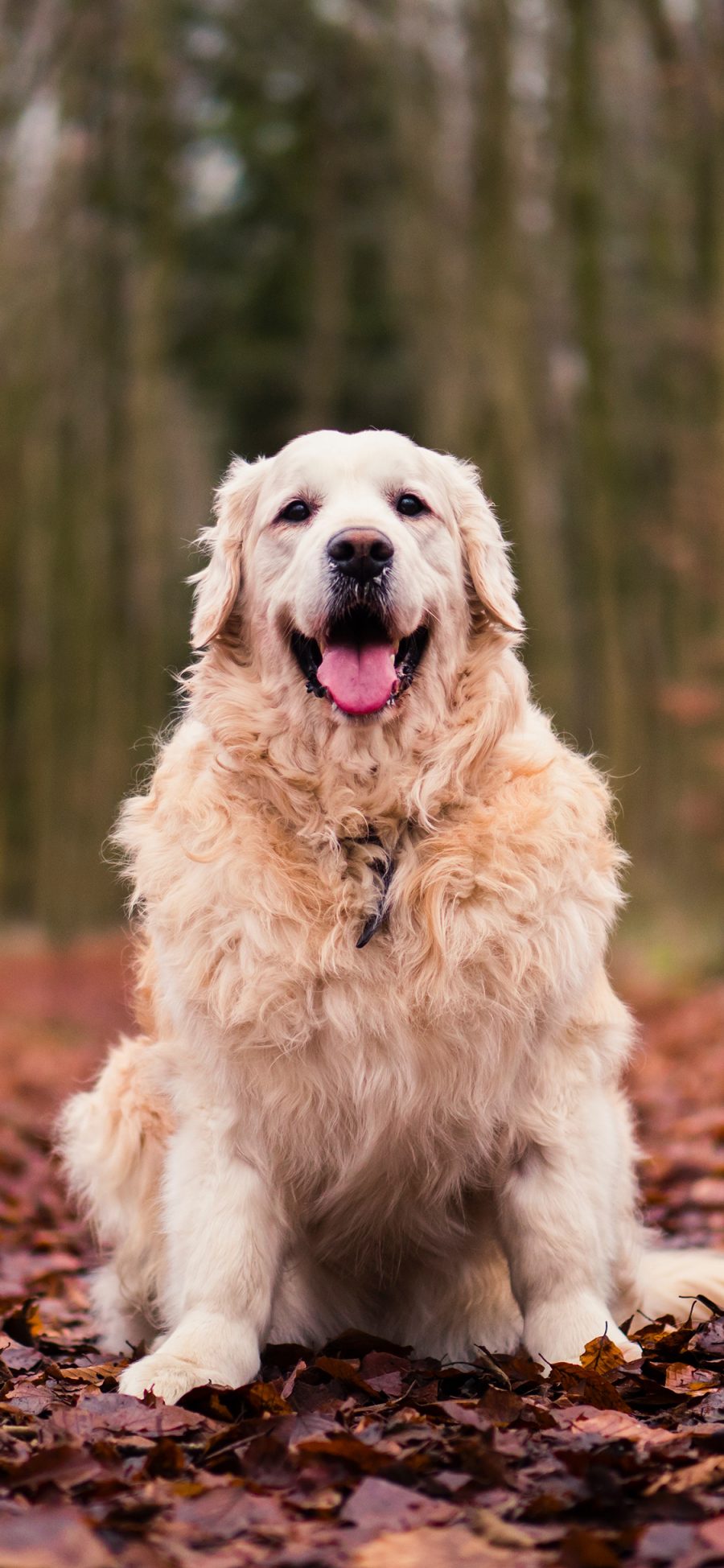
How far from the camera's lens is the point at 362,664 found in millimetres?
3826

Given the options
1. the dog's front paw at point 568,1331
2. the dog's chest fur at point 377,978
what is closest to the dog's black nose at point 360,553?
the dog's chest fur at point 377,978

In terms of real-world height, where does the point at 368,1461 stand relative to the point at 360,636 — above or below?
below

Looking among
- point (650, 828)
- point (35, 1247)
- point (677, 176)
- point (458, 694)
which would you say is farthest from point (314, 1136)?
point (650, 828)

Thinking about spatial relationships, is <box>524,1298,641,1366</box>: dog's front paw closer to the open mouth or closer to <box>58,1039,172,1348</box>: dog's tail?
<box>58,1039,172,1348</box>: dog's tail

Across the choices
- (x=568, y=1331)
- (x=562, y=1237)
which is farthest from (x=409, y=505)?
(x=568, y=1331)

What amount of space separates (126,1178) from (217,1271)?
78cm

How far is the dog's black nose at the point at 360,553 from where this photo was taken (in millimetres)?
3723

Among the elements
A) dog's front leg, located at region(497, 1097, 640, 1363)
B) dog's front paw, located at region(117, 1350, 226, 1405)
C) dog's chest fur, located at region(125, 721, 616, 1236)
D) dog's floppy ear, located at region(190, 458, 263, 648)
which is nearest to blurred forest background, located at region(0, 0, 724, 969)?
dog's floppy ear, located at region(190, 458, 263, 648)

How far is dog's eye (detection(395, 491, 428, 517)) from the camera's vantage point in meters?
4.05

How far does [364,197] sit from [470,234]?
6.62 m

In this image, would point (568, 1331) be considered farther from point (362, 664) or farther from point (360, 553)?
point (360, 553)

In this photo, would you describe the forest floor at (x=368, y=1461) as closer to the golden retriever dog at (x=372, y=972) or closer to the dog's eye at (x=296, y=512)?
the golden retriever dog at (x=372, y=972)

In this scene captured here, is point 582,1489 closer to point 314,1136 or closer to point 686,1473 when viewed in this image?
point 686,1473

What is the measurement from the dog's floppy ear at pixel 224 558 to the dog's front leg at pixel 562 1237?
1.47 m
